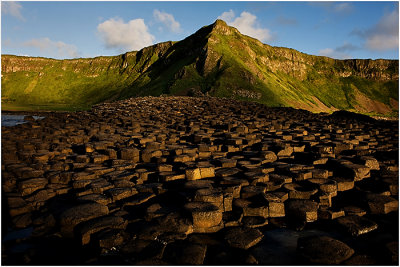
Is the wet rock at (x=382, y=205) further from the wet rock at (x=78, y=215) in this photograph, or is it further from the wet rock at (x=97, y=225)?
the wet rock at (x=78, y=215)

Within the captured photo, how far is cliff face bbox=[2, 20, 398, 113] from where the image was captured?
58719mm

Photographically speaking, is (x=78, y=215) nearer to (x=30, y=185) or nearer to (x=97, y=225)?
(x=97, y=225)

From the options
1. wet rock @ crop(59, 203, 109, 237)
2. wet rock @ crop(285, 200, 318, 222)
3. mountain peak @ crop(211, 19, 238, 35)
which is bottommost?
wet rock @ crop(285, 200, 318, 222)

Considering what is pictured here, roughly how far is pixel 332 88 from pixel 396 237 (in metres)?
98.2

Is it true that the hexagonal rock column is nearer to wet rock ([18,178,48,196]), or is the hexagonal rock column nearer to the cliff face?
wet rock ([18,178,48,196])

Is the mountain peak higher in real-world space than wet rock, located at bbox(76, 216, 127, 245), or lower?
higher

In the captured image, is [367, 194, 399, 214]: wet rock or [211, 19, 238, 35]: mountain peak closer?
[367, 194, 399, 214]: wet rock

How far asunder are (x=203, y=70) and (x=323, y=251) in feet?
159

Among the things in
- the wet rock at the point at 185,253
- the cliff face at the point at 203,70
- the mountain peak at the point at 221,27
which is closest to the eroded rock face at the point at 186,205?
the wet rock at the point at 185,253

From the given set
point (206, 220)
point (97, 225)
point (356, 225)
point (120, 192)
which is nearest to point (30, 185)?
point (120, 192)

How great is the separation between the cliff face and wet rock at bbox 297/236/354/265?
4817cm

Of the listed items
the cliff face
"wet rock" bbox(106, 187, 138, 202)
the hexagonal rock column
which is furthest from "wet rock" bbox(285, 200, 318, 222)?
the cliff face

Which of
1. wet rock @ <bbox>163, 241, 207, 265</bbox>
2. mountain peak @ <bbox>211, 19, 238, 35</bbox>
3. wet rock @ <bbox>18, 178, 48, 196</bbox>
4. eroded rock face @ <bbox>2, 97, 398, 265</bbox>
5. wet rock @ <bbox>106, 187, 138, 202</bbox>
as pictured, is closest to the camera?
wet rock @ <bbox>163, 241, 207, 265</bbox>

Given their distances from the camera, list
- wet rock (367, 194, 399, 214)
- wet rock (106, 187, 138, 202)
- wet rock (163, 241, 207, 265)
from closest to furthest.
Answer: wet rock (163, 241, 207, 265) < wet rock (367, 194, 399, 214) < wet rock (106, 187, 138, 202)
